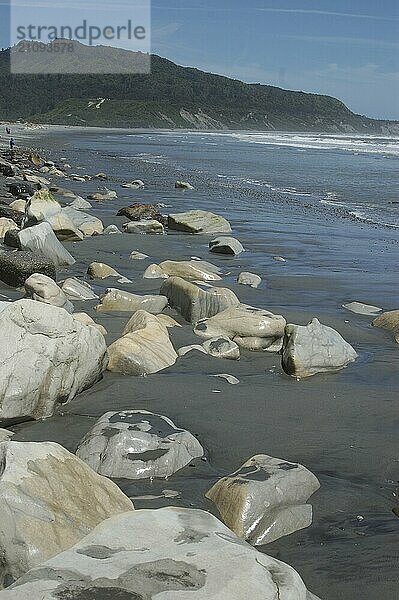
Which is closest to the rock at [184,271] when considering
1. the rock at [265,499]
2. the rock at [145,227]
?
the rock at [145,227]

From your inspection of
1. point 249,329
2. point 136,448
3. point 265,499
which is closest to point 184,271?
point 249,329

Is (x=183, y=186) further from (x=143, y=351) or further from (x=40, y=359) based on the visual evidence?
(x=40, y=359)

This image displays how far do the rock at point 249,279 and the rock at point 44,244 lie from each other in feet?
6.67

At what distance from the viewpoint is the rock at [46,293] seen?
6.05 meters

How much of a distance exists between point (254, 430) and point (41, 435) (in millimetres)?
1165

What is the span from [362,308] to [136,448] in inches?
151

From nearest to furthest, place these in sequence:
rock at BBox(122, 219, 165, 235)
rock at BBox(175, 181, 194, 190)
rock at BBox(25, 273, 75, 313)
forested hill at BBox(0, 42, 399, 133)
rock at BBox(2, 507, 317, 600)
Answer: rock at BBox(2, 507, 317, 600)
rock at BBox(25, 273, 75, 313)
rock at BBox(122, 219, 165, 235)
rock at BBox(175, 181, 194, 190)
forested hill at BBox(0, 42, 399, 133)

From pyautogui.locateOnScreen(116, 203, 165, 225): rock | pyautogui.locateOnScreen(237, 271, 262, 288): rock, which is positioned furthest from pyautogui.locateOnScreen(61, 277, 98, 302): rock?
pyautogui.locateOnScreen(116, 203, 165, 225): rock

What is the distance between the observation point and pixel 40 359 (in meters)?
4.13

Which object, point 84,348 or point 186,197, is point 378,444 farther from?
point 186,197

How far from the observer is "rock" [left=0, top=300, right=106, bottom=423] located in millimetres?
4012

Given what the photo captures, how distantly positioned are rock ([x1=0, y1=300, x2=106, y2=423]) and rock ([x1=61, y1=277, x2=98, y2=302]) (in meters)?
2.21

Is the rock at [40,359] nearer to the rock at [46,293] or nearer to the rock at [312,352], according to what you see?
the rock at [312,352]

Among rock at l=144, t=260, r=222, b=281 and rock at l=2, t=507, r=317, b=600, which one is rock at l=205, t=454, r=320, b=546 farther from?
rock at l=144, t=260, r=222, b=281
